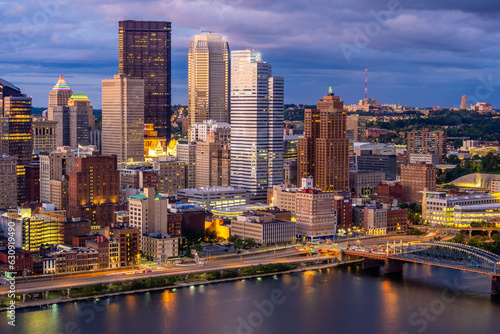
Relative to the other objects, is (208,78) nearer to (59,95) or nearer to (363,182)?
(59,95)

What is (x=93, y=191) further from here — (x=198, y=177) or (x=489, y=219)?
(x=489, y=219)

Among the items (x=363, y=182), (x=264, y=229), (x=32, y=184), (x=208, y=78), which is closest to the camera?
(x=264, y=229)

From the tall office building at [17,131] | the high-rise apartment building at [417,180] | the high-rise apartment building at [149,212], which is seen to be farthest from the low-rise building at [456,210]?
the tall office building at [17,131]

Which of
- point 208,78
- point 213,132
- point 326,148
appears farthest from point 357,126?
point 326,148

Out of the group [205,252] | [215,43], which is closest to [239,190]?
[205,252]

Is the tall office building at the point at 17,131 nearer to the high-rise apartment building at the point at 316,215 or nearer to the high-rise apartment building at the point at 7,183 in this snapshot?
the high-rise apartment building at the point at 7,183

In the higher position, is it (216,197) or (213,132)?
(213,132)
